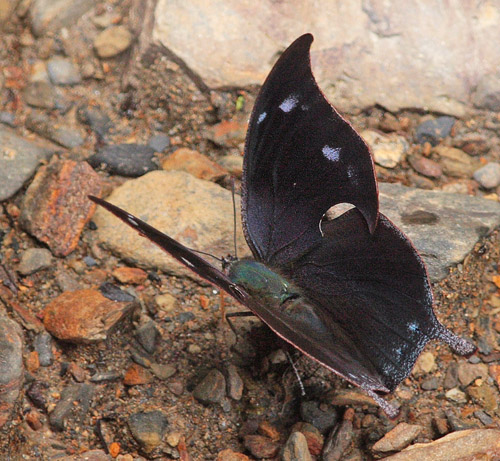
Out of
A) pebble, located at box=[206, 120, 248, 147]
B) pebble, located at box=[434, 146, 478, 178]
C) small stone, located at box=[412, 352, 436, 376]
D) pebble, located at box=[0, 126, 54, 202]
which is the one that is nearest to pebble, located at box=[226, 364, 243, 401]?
small stone, located at box=[412, 352, 436, 376]

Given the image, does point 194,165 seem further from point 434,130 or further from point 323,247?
point 434,130

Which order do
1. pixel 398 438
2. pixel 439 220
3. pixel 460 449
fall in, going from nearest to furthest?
pixel 460 449, pixel 398 438, pixel 439 220

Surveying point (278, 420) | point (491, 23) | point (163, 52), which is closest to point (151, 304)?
point (278, 420)

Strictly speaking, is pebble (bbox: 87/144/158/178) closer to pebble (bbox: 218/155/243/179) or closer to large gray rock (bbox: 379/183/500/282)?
pebble (bbox: 218/155/243/179)

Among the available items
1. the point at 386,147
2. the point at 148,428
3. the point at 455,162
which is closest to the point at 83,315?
the point at 148,428

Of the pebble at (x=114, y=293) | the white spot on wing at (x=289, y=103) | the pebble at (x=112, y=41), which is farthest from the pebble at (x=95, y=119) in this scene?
the white spot on wing at (x=289, y=103)

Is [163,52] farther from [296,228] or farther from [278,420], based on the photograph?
[278,420]

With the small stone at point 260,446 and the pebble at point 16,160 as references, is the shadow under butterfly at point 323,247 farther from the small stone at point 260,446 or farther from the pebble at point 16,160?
the pebble at point 16,160
